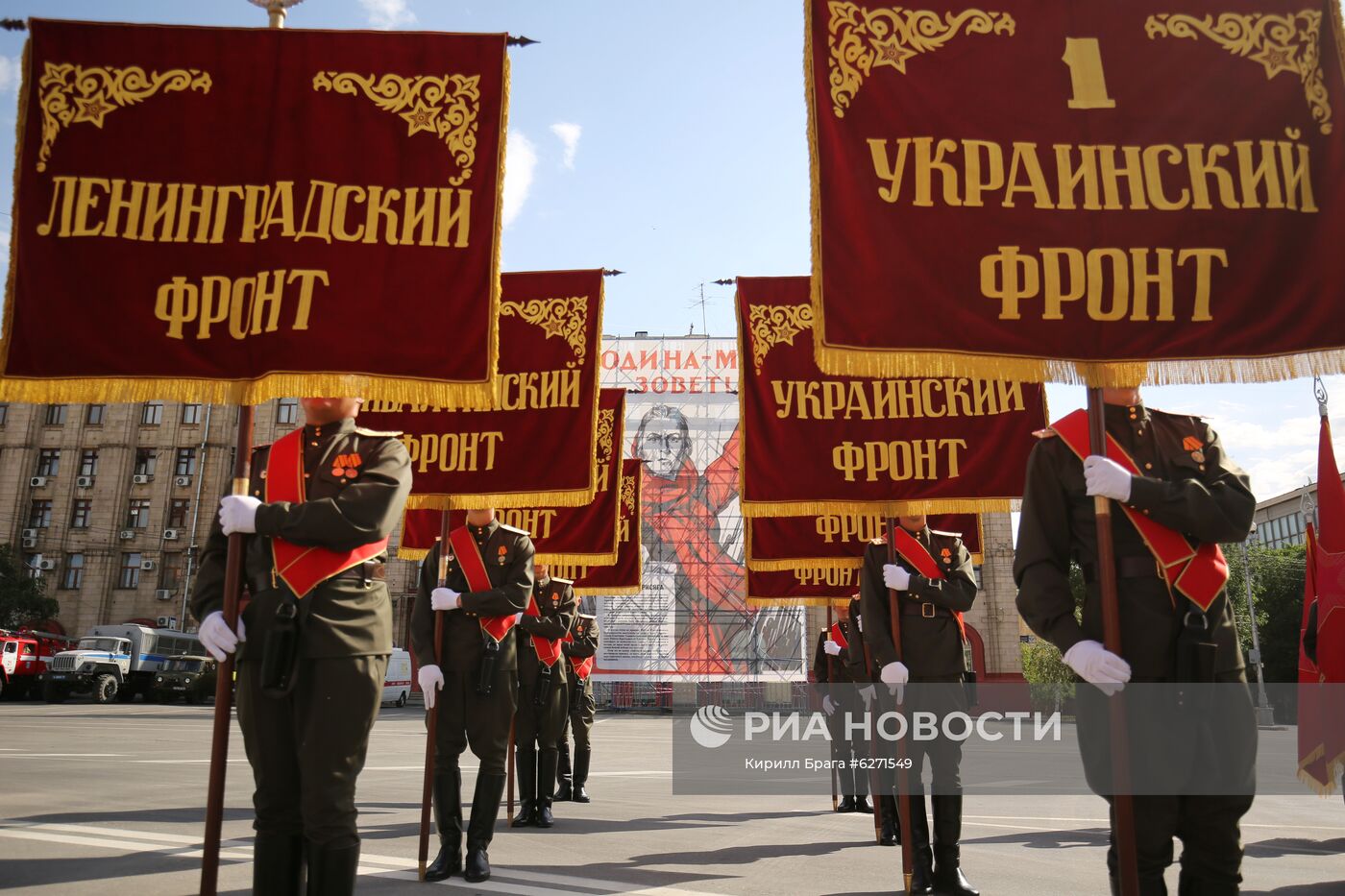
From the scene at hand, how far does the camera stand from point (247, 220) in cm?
440

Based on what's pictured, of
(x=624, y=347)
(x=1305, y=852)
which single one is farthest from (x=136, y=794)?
(x=624, y=347)

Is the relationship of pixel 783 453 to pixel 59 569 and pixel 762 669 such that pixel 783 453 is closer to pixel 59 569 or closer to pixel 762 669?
pixel 762 669

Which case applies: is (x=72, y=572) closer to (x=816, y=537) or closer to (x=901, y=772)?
(x=816, y=537)

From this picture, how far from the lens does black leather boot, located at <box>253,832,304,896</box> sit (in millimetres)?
3477

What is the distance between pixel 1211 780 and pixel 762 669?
110 feet

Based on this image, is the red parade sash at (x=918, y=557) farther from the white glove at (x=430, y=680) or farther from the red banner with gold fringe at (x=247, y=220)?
the red banner with gold fringe at (x=247, y=220)

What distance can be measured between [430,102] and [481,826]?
12.6 feet

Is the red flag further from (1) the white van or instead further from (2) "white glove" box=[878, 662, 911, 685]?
(1) the white van

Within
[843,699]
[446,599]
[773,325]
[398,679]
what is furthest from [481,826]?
[398,679]

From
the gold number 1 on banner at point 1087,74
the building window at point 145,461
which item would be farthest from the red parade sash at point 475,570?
the building window at point 145,461

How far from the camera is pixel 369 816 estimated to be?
7.71 m

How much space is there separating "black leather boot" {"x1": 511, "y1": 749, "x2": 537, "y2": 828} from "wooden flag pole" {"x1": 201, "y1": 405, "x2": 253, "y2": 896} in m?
4.16

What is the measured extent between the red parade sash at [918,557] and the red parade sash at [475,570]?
97.0 inches

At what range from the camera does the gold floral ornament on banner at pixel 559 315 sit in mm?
7914
